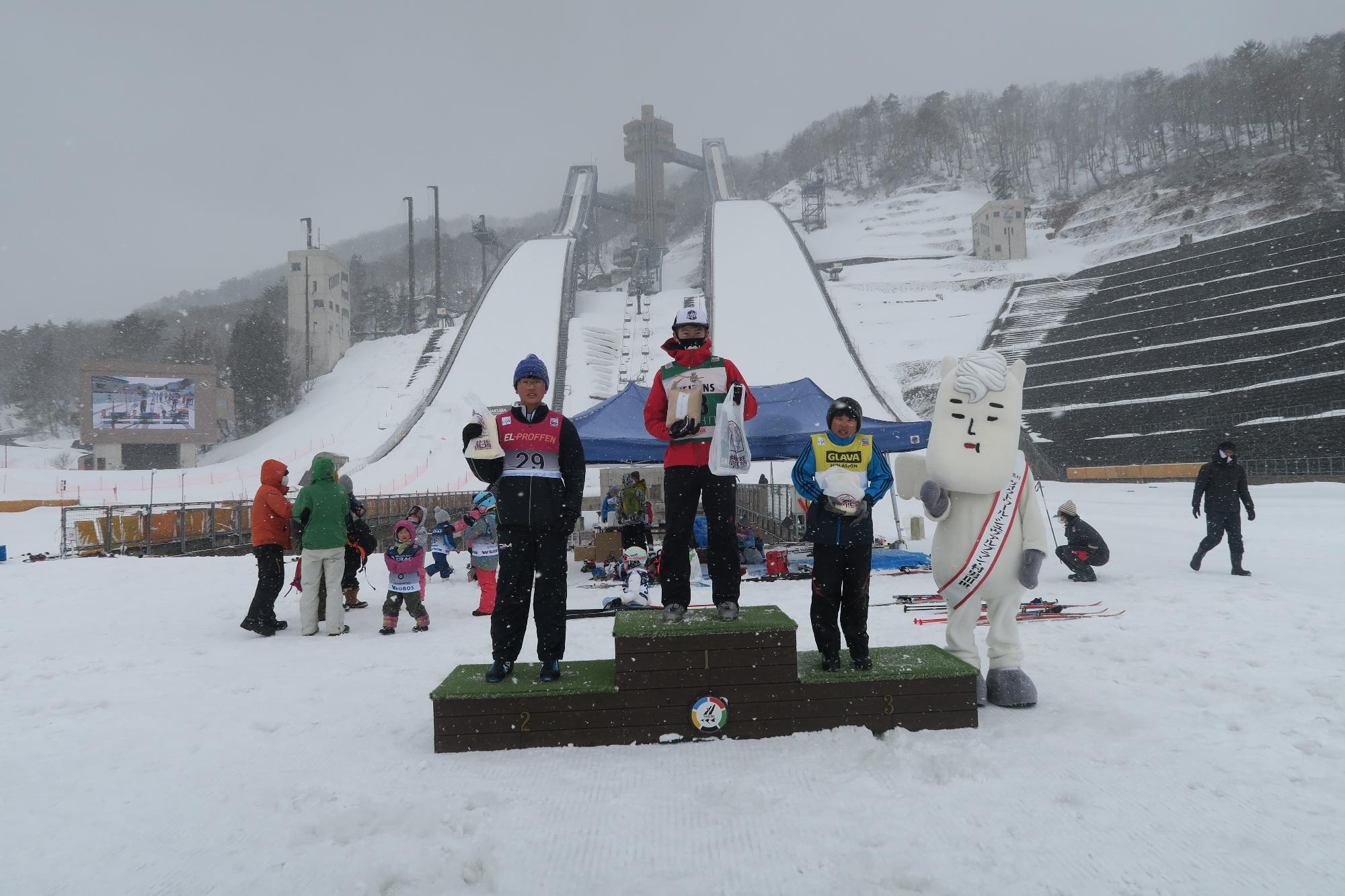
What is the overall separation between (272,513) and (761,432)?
589 centimetres

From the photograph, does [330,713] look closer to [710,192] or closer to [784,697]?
[784,697]

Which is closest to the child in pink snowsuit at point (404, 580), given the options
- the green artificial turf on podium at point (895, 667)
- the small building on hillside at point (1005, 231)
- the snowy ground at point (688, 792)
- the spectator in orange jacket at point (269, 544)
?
the spectator in orange jacket at point (269, 544)

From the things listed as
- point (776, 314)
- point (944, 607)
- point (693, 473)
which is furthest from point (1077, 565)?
point (776, 314)

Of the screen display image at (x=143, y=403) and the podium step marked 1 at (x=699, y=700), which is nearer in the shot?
the podium step marked 1 at (x=699, y=700)

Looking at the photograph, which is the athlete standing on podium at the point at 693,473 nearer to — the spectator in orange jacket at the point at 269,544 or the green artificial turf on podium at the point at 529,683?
the green artificial turf on podium at the point at 529,683

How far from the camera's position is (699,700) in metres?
3.39

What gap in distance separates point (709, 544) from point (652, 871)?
197 centimetres

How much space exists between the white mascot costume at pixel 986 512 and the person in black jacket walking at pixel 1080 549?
4.80 m

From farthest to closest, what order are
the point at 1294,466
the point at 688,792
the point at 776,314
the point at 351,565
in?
the point at 776,314, the point at 1294,466, the point at 351,565, the point at 688,792

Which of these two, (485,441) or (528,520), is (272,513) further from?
(528,520)

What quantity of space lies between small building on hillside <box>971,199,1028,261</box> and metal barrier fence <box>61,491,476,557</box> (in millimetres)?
53891

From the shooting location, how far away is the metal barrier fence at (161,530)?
13125mm

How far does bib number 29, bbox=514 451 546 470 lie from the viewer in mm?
3871

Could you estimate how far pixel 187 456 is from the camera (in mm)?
40938
